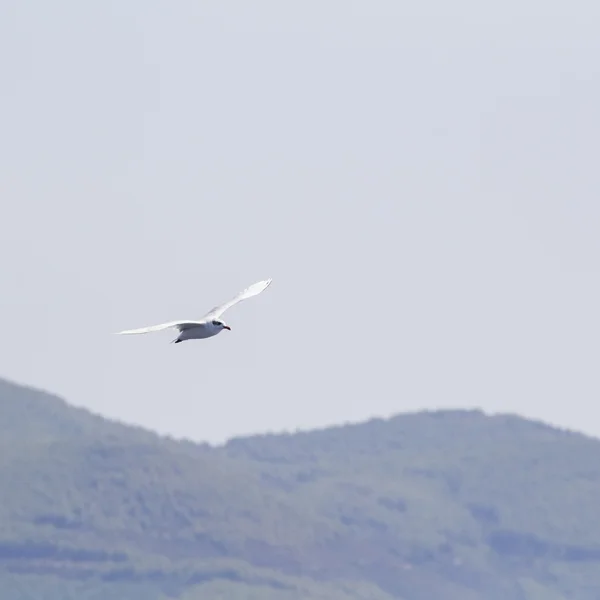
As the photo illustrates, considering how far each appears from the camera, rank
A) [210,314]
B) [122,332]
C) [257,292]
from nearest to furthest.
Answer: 1. [122,332]
2. [210,314]
3. [257,292]

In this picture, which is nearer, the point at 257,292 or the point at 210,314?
the point at 210,314

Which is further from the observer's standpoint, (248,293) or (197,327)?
(248,293)

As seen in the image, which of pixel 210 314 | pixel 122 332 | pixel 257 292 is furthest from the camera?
pixel 257 292

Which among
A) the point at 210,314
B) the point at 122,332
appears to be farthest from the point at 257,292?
the point at 122,332

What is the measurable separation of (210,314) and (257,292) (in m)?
6.57

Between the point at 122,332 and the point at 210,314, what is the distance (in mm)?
5613

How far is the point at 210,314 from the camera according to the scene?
6988cm

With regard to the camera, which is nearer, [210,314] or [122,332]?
[122,332]

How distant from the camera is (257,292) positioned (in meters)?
76.2

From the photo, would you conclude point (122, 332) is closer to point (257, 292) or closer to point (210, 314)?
point (210, 314)

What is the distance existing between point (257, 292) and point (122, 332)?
12.1m

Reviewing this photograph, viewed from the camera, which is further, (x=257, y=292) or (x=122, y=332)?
(x=257, y=292)
